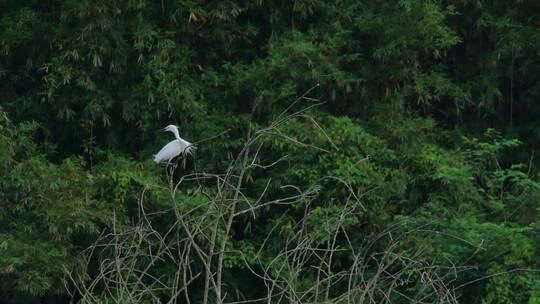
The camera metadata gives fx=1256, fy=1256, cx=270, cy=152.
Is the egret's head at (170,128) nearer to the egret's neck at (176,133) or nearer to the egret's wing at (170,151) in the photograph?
Answer: the egret's neck at (176,133)

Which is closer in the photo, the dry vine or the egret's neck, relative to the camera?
the dry vine

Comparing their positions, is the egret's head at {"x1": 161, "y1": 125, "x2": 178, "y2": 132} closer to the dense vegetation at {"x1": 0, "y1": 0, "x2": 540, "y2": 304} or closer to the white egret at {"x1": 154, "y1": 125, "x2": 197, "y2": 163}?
the white egret at {"x1": 154, "y1": 125, "x2": 197, "y2": 163}

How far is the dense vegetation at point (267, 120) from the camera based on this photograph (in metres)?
8.99

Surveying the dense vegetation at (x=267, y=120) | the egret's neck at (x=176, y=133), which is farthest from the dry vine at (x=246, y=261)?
the egret's neck at (x=176, y=133)

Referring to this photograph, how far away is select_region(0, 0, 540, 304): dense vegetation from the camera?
8992 mm

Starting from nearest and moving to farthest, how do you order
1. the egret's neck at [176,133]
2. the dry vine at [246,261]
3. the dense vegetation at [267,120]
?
the dry vine at [246,261] < the dense vegetation at [267,120] < the egret's neck at [176,133]

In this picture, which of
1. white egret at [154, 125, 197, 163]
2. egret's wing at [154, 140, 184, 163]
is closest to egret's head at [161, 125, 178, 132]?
white egret at [154, 125, 197, 163]

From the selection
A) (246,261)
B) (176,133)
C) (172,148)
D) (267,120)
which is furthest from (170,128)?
(246,261)

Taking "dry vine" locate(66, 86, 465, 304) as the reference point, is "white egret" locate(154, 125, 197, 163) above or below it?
below

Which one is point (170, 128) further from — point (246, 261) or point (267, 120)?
point (246, 261)

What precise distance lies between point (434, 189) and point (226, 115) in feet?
5.70

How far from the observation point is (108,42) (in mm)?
9609

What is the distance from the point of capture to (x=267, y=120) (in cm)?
981

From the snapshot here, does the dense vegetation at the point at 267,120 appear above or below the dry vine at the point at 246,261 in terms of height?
below
